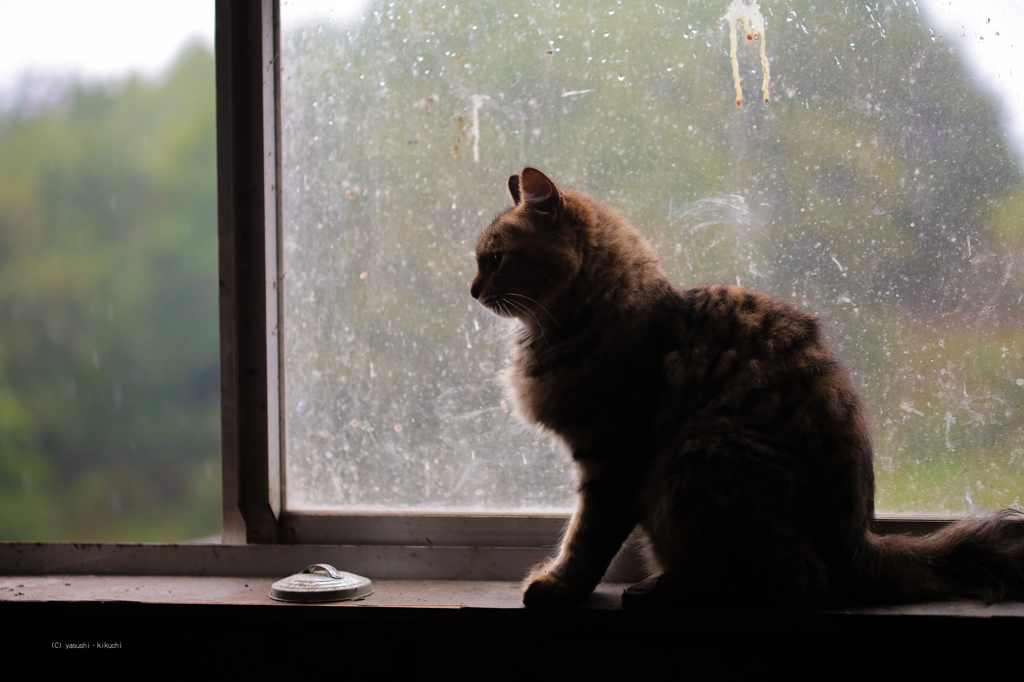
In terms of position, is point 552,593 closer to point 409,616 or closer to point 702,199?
point 409,616

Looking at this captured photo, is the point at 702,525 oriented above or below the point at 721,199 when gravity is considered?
below

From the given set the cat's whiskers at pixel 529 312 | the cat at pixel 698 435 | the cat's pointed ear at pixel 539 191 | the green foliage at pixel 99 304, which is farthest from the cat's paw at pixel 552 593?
the green foliage at pixel 99 304

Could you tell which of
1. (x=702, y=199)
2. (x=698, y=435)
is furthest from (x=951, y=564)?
(x=702, y=199)

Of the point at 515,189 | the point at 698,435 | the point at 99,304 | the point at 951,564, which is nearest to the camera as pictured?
the point at 698,435

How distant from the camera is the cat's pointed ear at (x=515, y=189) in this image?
4.19 ft

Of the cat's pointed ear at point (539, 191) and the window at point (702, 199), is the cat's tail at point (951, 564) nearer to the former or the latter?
the window at point (702, 199)

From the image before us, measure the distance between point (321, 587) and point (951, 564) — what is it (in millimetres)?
1159

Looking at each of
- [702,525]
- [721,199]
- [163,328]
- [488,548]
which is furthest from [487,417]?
[163,328]

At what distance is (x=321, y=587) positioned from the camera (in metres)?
1.17

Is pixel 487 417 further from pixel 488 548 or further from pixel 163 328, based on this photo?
pixel 163 328

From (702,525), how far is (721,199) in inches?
28.4

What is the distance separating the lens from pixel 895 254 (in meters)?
1.32

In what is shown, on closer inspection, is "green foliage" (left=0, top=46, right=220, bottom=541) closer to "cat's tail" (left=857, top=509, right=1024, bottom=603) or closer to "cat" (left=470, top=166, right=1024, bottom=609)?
"cat" (left=470, top=166, right=1024, bottom=609)

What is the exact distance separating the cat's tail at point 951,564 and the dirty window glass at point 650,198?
168 millimetres
